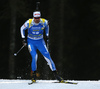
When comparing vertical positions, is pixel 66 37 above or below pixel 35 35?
below

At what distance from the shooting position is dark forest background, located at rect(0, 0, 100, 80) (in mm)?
19031

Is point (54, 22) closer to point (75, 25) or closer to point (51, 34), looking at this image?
point (51, 34)

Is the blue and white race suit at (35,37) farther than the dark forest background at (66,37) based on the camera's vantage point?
No

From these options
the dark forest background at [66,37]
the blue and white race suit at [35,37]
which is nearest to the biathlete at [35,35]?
the blue and white race suit at [35,37]

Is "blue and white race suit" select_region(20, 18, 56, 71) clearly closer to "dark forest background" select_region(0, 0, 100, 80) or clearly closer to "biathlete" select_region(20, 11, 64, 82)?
"biathlete" select_region(20, 11, 64, 82)

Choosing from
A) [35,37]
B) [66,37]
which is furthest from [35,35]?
[66,37]

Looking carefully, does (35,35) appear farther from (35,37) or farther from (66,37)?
(66,37)

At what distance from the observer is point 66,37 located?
1018 inches

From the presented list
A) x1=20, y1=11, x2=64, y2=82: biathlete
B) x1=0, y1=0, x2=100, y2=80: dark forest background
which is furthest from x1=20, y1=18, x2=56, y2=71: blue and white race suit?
x1=0, y1=0, x2=100, y2=80: dark forest background

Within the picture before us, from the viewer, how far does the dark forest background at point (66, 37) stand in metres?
19.0

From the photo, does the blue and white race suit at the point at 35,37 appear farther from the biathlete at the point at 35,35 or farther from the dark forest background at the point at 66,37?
the dark forest background at the point at 66,37

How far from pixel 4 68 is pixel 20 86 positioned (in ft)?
43.6

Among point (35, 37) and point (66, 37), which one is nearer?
point (35, 37)

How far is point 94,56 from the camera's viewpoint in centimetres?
2609
